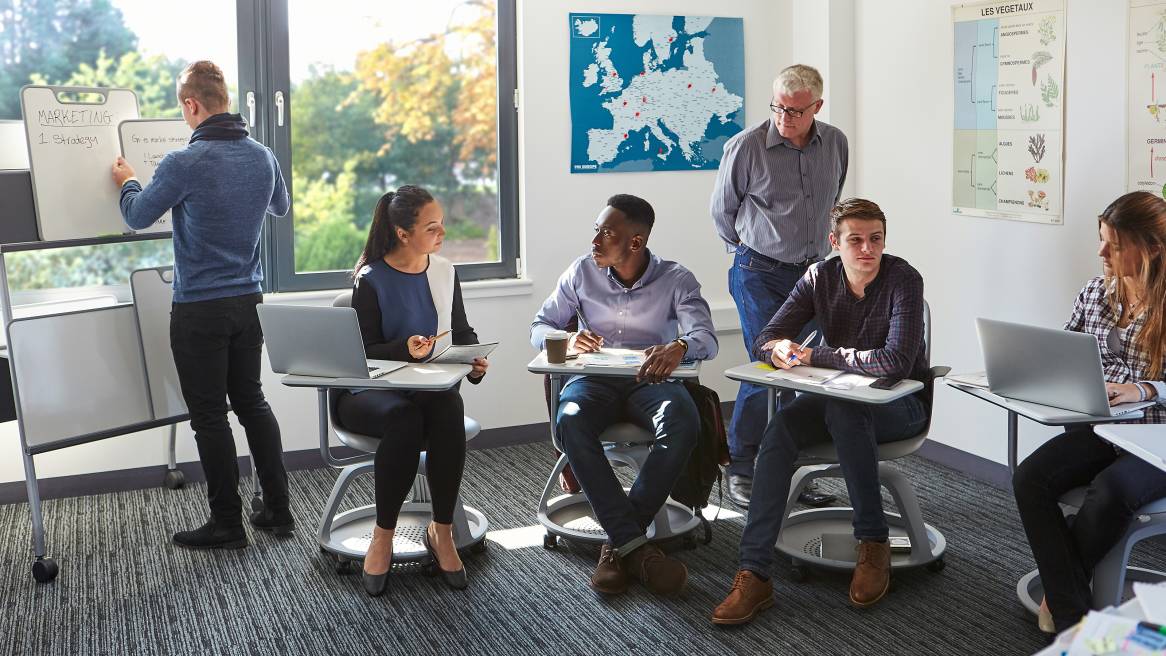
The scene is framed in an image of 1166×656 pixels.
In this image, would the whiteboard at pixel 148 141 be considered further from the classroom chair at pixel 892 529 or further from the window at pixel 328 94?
the classroom chair at pixel 892 529

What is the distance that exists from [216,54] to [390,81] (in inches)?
29.0

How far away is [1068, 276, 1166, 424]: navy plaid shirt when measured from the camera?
117 inches

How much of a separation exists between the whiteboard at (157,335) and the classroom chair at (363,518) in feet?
2.20

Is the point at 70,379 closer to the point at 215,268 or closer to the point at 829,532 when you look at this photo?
the point at 215,268

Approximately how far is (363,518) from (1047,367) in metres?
2.31

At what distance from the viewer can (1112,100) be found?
380 centimetres

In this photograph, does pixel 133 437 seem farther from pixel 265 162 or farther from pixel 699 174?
pixel 699 174

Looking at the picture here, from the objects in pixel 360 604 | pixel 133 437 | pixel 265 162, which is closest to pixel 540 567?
pixel 360 604

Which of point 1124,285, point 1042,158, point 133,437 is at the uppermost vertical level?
point 1042,158

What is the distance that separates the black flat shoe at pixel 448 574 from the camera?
11.2 ft

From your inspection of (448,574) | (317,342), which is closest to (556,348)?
(317,342)

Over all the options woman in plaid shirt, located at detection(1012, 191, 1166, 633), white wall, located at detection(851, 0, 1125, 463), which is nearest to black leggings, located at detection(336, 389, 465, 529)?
woman in plaid shirt, located at detection(1012, 191, 1166, 633)

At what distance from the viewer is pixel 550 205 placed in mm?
5129

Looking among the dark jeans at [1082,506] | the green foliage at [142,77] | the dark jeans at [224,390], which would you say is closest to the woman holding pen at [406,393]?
the dark jeans at [224,390]
